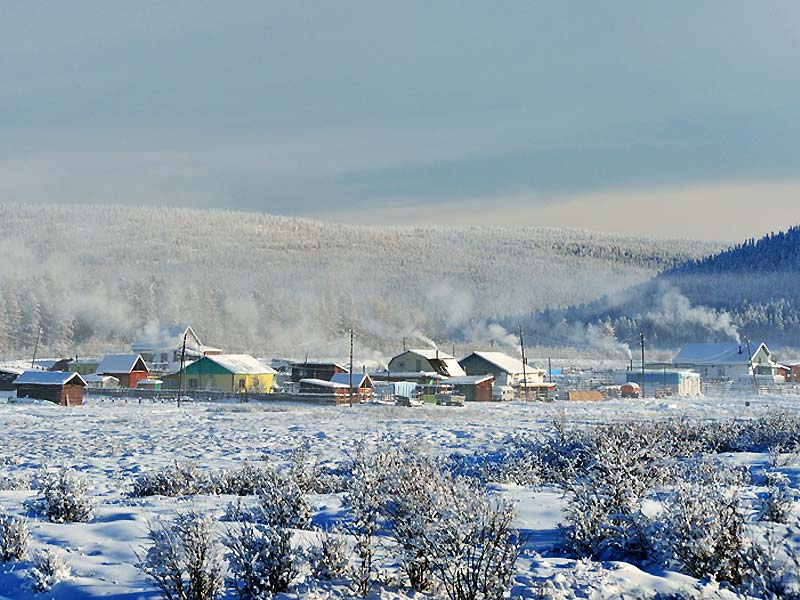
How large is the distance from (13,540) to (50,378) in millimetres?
51757

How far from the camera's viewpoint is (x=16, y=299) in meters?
163

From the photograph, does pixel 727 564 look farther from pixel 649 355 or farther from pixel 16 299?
pixel 16 299

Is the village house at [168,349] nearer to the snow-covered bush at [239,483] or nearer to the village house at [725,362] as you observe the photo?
the village house at [725,362]

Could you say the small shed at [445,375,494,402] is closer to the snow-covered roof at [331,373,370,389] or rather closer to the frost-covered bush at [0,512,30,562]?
the snow-covered roof at [331,373,370,389]

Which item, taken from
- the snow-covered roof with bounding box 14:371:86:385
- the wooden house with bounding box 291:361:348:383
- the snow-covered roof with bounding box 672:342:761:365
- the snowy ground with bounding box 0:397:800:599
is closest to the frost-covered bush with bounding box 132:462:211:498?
the snowy ground with bounding box 0:397:800:599

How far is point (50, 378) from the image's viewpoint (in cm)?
5825

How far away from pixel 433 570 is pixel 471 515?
0.65 m

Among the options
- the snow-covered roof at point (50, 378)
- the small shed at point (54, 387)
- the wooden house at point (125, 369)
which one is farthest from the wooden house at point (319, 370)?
the snow-covered roof at point (50, 378)

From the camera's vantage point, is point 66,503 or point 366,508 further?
point 66,503

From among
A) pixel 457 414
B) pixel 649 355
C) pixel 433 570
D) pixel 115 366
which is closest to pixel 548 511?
pixel 433 570

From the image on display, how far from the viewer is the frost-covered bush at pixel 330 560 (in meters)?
8.60

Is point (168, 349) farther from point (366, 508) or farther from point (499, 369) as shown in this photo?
point (366, 508)

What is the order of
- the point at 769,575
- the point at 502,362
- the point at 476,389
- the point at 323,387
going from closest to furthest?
the point at 769,575
the point at 323,387
the point at 476,389
the point at 502,362

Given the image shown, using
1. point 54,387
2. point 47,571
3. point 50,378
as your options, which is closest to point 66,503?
point 47,571
